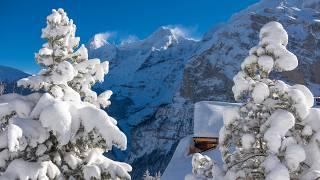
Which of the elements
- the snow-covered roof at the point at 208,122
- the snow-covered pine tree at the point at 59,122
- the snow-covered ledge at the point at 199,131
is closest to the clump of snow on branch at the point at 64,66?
the snow-covered pine tree at the point at 59,122

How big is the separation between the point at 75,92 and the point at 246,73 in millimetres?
2640

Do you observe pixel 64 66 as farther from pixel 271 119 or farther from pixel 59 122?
pixel 271 119

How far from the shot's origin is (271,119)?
8438 mm

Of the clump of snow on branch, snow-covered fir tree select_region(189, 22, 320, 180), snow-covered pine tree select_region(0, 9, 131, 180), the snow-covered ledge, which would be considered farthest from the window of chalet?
snow-covered fir tree select_region(189, 22, 320, 180)

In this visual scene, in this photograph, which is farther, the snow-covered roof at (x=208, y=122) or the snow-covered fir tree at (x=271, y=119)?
the snow-covered roof at (x=208, y=122)

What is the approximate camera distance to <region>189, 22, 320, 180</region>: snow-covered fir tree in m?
8.26

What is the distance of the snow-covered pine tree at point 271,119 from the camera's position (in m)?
8.26

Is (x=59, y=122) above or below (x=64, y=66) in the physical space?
below

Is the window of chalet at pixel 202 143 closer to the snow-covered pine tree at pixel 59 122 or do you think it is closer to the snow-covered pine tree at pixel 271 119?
the snow-covered pine tree at pixel 59 122

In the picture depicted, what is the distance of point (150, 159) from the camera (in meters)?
200

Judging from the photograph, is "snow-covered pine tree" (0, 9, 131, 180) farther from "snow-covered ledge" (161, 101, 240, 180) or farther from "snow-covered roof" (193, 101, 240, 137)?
"snow-covered roof" (193, 101, 240, 137)

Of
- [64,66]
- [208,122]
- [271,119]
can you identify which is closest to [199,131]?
[208,122]

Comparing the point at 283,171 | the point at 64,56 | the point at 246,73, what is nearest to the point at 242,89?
the point at 246,73

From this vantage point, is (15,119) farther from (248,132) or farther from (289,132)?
(289,132)
